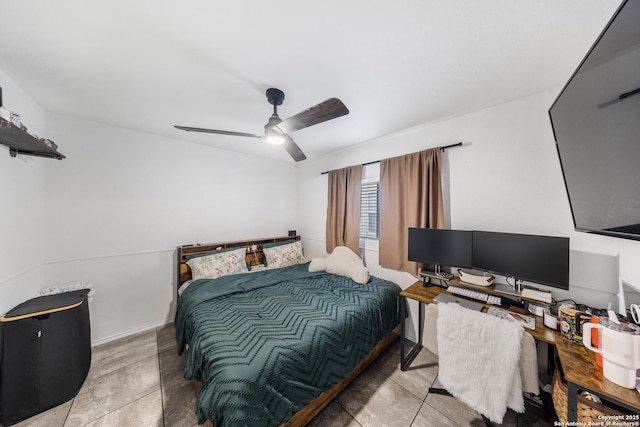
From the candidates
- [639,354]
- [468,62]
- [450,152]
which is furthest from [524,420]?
[468,62]

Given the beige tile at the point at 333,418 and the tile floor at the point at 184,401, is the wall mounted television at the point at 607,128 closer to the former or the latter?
the tile floor at the point at 184,401

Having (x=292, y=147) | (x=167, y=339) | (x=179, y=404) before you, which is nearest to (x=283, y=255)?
(x=167, y=339)

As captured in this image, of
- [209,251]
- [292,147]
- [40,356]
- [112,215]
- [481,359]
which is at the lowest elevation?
[40,356]

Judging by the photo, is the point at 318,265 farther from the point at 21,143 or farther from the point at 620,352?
the point at 21,143

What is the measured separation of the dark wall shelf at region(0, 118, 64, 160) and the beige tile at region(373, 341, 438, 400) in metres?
3.40

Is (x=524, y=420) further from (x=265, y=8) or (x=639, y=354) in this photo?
(x=265, y=8)

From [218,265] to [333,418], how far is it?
6.89ft

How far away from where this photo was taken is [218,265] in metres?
2.78

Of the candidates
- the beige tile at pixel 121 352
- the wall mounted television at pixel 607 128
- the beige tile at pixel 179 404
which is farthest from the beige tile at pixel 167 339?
the wall mounted television at pixel 607 128

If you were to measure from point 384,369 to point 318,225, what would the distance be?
2290 millimetres

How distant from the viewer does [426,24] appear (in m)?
1.14

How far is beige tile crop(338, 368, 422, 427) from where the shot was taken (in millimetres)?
1541

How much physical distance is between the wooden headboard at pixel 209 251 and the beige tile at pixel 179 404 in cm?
126

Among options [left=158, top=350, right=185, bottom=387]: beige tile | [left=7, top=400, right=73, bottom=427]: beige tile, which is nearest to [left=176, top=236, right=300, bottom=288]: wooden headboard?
[left=158, top=350, right=185, bottom=387]: beige tile
